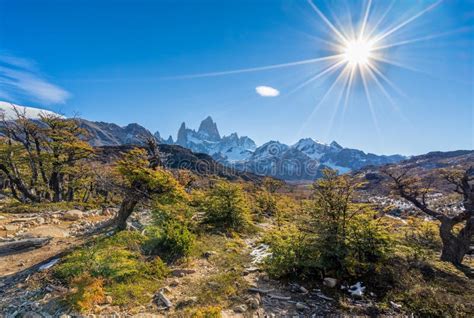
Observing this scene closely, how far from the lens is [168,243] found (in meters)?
8.16

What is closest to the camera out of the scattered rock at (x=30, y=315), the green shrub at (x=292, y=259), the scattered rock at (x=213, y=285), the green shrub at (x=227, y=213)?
the scattered rock at (x=30, y=315)

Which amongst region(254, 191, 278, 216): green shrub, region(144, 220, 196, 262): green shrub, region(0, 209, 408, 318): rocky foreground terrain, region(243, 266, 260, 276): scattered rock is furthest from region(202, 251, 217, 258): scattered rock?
region(254, 191, 278, 216): green shrub

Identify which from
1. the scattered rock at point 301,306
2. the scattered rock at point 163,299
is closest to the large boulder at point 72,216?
the scattered rock at point 163,299

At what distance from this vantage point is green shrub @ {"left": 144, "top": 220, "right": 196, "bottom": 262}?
26.4 ft

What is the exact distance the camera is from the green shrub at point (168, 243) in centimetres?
805

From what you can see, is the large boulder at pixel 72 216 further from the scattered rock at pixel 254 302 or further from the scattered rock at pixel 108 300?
the scattered rock at pixel 254 302

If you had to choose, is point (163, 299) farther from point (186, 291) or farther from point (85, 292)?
point (85, 292)

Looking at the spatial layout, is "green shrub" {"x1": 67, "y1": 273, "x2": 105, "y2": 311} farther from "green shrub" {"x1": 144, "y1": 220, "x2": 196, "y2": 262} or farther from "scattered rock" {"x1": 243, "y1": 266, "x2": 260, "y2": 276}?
"scattered rock" {"x1": 243, "y1": 266, "x2": 260, "y2": 276}

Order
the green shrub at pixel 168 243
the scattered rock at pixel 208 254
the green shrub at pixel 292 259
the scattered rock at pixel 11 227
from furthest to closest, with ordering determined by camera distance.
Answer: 1. the scattered rock at pixel 11 227
2. the scattered rock at pixel 208 254
3. the green shrub at pixel 168 243
4. the green shrub at pixel 292 259

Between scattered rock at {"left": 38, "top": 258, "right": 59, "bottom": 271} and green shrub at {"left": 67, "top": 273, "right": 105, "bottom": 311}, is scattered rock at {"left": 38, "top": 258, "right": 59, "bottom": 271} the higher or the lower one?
the lower one

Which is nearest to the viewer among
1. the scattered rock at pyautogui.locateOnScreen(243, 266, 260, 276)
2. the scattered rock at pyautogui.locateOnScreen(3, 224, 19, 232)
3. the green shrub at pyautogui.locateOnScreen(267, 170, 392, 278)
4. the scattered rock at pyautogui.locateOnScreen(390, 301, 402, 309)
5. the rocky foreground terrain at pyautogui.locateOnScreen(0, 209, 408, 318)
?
the rocky foreground terrain at pyautogui.locateOnScreen(0, 209, 408, 318)

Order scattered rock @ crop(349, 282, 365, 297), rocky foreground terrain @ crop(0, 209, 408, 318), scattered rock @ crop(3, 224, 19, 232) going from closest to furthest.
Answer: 1. rocky foreground terrain @ crop(0, 209, 408, 318)
2. scattered rock @ crop(349, 282, 365, 297)
3. scattered rock @ crop(3, 224, 19, 232)

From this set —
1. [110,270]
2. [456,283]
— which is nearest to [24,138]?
[110,270]

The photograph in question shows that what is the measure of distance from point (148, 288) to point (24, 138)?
2360 cm
